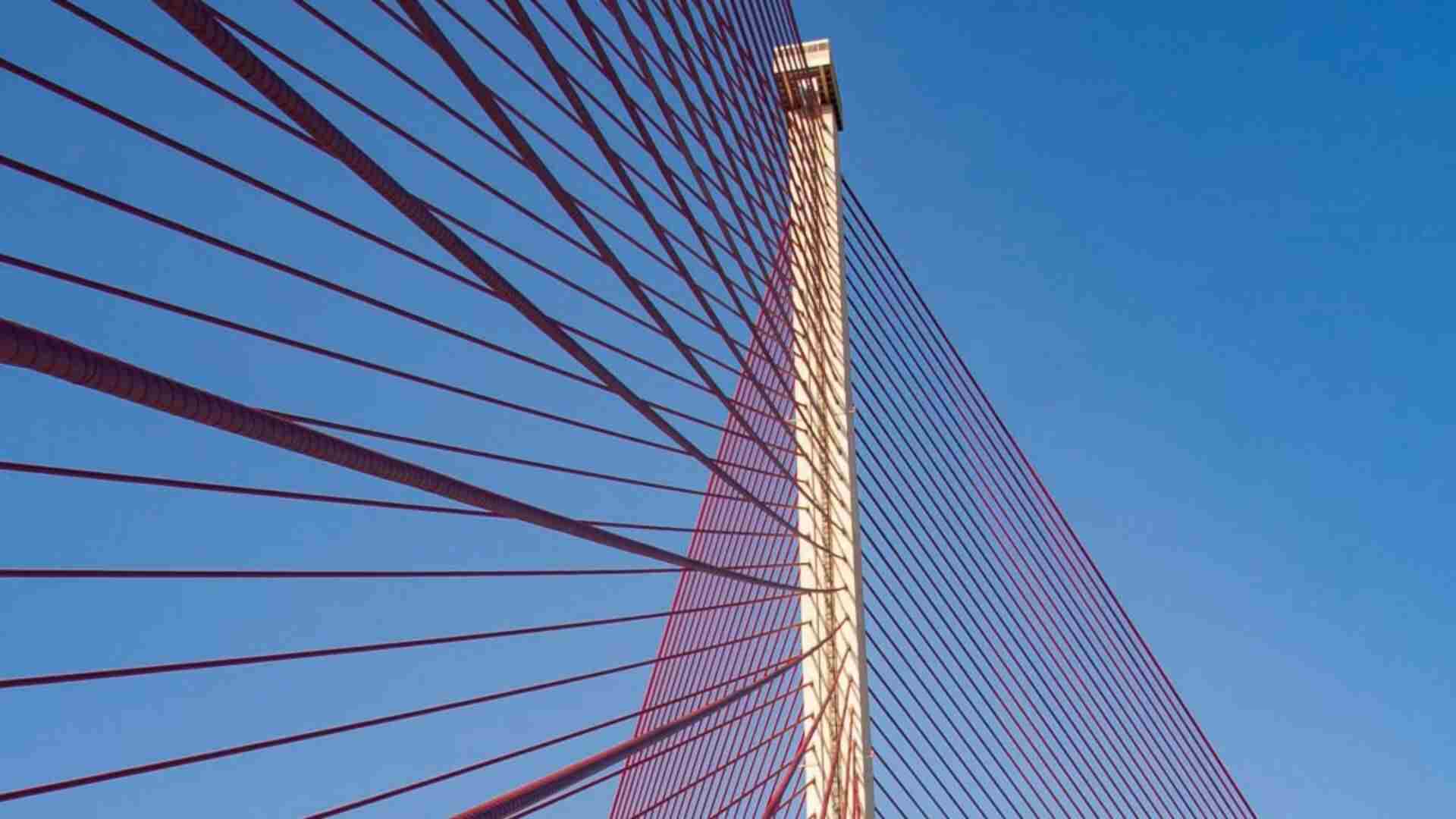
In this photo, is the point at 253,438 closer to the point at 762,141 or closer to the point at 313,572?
the point at 313,572

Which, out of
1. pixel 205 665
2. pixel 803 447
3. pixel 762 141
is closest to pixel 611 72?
pixel 205 665

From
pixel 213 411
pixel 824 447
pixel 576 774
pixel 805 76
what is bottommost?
pixel 576 774

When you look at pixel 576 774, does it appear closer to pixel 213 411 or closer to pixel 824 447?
pixel 213 411

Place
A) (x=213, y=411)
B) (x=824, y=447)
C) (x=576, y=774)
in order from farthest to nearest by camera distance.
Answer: (x=824, y=447) → (x=576, y=774) → (x=213, y=411)

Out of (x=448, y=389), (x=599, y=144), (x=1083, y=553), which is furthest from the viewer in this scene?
Result: (x=1083, y=553)

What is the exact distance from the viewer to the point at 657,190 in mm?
3121

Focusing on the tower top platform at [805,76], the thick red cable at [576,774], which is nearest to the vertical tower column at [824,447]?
the tower top platform at [805,76]

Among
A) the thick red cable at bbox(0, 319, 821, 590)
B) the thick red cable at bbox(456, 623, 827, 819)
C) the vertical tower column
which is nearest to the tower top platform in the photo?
the vertical tower column

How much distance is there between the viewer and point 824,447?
5137 mm

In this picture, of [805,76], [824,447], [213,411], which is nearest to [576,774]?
[213,411]

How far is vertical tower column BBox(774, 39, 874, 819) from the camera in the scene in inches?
179

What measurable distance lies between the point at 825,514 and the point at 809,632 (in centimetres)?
57

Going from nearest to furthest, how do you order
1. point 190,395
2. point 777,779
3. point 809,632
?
point 190,395 < point 777,779 < point 809,632

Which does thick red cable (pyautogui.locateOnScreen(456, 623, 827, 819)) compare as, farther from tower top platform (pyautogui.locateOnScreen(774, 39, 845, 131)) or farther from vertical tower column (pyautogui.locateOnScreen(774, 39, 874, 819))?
tower top platform (pyautogui.locateOnScreen(774, 39, 845, 131))
